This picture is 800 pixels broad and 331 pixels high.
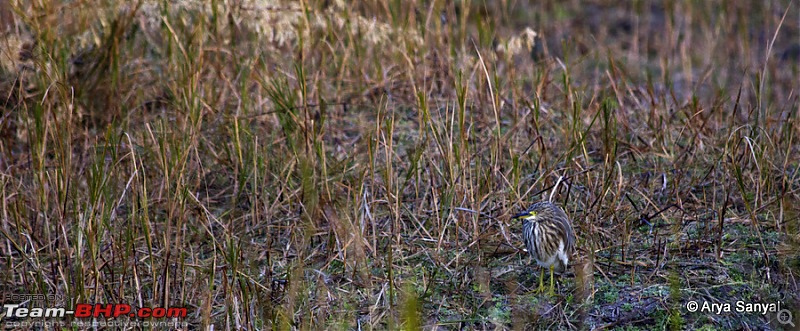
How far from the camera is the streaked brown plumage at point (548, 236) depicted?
11.7 ft

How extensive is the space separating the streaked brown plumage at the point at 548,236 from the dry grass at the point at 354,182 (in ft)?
0.36

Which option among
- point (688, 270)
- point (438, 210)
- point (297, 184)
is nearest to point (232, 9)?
point (297, 184)

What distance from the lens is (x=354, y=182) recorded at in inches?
174

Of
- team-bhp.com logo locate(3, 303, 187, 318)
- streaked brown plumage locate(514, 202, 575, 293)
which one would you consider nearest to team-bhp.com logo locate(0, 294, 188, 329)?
team-bhp.com logo locate(3, 303, 187, 318)

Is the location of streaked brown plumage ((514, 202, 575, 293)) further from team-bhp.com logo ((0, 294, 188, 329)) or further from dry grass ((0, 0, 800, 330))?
team-bhp.com logo ((0, 294, 188, 329))

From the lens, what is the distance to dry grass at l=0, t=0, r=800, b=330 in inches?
146

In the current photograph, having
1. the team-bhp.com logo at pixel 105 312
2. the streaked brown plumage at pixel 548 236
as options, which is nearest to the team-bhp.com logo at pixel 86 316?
the team-bhp.com logo at pixel 105 312

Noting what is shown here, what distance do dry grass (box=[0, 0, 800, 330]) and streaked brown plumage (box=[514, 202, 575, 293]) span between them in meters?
0.11

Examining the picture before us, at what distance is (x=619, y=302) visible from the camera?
3.71 meters

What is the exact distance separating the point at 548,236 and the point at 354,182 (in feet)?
4.06

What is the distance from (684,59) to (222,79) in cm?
336

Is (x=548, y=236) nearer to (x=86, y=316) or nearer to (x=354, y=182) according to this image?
(x=354, y=182)

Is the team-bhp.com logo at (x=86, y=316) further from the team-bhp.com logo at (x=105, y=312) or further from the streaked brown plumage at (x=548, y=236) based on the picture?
the streaked brown plumage at (x=548, y=236)


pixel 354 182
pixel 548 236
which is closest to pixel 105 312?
pixel 354 182
